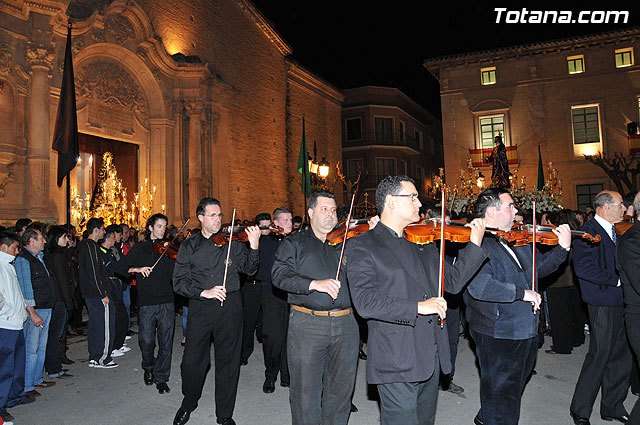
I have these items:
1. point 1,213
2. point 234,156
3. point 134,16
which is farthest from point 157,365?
point 234,156

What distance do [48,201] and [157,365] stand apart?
823 cm

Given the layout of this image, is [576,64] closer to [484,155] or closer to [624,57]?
[624,57]

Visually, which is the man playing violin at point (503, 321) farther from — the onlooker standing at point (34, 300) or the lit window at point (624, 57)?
the lit window at point (624, 57)

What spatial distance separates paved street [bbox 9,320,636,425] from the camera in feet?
17.5

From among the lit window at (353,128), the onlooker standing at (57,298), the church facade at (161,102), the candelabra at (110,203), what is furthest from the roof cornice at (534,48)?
the onlooker standing at (57,298)

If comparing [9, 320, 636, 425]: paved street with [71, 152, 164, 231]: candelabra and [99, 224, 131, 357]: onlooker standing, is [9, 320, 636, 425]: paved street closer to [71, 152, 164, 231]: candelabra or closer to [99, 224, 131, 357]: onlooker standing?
[99, 224, 131, 357]: onlooker standing

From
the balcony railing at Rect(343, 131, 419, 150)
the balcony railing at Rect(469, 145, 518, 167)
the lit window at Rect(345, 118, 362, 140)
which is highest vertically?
the lit window at Rect(345, 118, 362, 140)

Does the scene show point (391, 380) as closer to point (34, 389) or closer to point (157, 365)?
point (157, 365)

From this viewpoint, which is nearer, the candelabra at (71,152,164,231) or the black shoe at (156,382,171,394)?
the black shoe at (156,382,171,394)

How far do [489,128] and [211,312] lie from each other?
92.5 ft

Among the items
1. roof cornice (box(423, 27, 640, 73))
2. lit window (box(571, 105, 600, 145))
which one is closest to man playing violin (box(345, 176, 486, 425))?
lit window (box(571, 105, 600, 145))

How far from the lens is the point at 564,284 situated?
329 inches

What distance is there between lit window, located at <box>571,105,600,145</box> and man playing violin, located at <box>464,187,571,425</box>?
28.0 metres

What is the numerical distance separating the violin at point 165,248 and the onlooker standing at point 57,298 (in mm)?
1499
